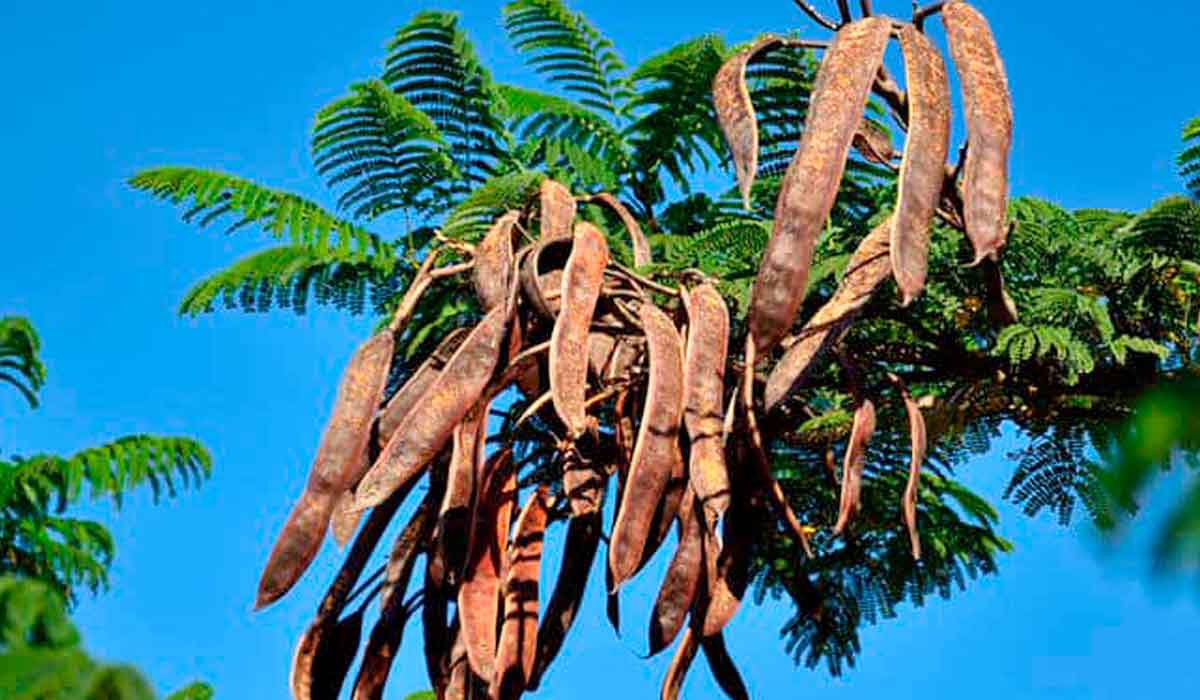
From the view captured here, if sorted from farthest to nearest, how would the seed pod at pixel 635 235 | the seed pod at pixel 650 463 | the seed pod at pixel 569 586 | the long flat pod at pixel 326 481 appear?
1. the seed pod at pixel 635 235
2. the seed pod at pixel 569 586
3. the long flat pod at pixel 326 481
4. the seed pod at pixel 650 463

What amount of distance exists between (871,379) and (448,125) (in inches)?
76.1

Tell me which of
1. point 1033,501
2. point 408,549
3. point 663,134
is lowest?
point 408,549

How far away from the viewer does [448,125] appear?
6664 millimetres

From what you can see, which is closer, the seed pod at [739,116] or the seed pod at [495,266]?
the seed pod at [739,116]

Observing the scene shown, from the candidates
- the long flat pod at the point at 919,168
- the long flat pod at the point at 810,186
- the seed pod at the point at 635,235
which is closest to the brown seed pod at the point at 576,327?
the long flat pod at the point at 810,186

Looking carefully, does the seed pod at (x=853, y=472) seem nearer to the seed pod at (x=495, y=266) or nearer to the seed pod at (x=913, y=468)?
the seed pod at (x=913, y=468)

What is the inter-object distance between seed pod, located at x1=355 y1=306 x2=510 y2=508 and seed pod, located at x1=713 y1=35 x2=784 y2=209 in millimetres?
688

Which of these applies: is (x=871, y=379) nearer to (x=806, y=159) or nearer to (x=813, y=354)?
(x=813, y=354)

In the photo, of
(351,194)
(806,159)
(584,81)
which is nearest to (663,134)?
(584,81)

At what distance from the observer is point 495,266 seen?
187 inches

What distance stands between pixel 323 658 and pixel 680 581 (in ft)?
2.85

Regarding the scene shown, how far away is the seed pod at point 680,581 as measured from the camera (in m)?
4.16

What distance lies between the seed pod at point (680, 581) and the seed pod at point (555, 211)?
3.01 ft

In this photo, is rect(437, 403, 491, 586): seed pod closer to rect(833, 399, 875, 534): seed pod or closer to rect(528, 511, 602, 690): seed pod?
rect(528, 511, 602, 690): seed pod
